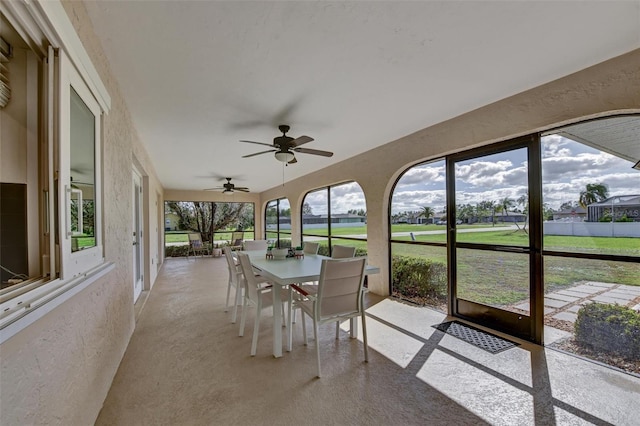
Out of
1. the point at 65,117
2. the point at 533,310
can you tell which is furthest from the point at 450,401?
the point at 65,117

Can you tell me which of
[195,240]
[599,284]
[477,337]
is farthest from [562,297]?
[195,240]

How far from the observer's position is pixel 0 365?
31.1 inches

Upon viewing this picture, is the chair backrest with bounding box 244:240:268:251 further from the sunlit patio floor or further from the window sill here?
the window sill

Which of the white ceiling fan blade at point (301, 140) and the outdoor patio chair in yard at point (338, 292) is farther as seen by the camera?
the white ceiling fan blade at point (301, 140)

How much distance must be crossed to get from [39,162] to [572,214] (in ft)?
12.3

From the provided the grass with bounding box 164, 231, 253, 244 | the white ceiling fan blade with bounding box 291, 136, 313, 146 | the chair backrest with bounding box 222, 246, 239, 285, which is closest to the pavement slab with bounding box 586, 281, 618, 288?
the white ceiling fan blade with bounding box 291, 136, 313, 146

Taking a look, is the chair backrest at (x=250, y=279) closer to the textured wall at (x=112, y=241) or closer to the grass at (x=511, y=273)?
the textured wall at (x=112, y=241)

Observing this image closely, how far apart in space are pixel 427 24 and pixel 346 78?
75 cm

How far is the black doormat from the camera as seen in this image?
260 cm

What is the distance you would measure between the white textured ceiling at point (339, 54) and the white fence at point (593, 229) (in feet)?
4.26

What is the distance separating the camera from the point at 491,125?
2.87 metres

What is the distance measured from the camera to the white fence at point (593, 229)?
2219 mm

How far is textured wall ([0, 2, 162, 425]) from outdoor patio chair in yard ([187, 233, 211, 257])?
22.8 feet

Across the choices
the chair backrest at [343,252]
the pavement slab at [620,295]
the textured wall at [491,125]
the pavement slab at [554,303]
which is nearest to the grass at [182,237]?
the textured wall at [491,125]
